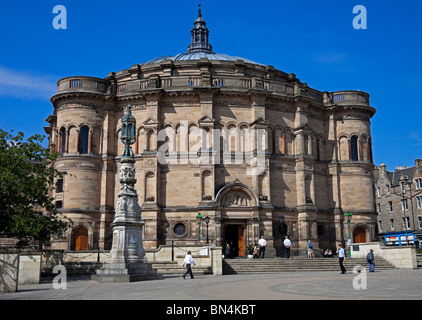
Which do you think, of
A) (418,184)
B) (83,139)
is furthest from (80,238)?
(418,184)

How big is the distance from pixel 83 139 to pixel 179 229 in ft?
39.6

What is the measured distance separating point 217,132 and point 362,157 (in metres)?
15.4

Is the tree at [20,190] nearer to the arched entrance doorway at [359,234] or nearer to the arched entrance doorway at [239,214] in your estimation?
the arched entrance doorway at [239,214]

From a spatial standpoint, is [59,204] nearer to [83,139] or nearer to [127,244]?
[83,139]

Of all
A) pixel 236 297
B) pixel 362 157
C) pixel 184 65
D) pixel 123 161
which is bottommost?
pixel 236 297

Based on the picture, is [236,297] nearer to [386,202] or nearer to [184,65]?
[184,65]

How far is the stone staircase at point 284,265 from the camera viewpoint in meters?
30.7

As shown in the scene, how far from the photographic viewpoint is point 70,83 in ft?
140

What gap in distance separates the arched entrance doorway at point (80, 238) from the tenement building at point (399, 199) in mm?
43070

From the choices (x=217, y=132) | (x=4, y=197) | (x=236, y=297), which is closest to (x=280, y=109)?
(x=217, y=132)

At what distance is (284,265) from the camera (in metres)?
31.9

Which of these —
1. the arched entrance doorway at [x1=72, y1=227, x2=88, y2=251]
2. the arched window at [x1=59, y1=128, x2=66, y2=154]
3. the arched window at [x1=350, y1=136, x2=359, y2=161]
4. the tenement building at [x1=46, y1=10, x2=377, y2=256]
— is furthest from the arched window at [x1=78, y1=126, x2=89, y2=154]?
the arched window at [x1=350, y1=136, x2=359, y2=161]

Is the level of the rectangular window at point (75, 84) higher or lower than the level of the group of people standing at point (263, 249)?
higher

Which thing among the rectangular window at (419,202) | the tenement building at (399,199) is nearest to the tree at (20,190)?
the tenement building at (399,199)
